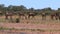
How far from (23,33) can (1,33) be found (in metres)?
1.71

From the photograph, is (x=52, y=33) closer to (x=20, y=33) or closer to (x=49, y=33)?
(x=49, y=33)

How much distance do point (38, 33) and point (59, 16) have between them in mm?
22019

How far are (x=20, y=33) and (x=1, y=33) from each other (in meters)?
1.47

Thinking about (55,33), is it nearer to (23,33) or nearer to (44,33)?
(44,33)

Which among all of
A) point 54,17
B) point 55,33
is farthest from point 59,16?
point 55,33

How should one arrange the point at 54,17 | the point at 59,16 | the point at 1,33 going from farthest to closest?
the point at 54,17 → the point at 59,16 → the point at 1,33

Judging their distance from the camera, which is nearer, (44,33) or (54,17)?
(44,33)

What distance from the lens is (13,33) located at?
818 inches

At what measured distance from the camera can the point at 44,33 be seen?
21188 mm

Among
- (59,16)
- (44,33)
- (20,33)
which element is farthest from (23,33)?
(59,16)

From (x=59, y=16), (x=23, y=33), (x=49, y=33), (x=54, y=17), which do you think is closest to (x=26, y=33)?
(x=23, y=33)

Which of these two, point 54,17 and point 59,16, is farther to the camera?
point 54,17

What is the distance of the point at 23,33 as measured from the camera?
68.7 ft

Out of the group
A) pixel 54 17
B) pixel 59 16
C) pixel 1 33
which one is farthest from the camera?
pixel 54 17
